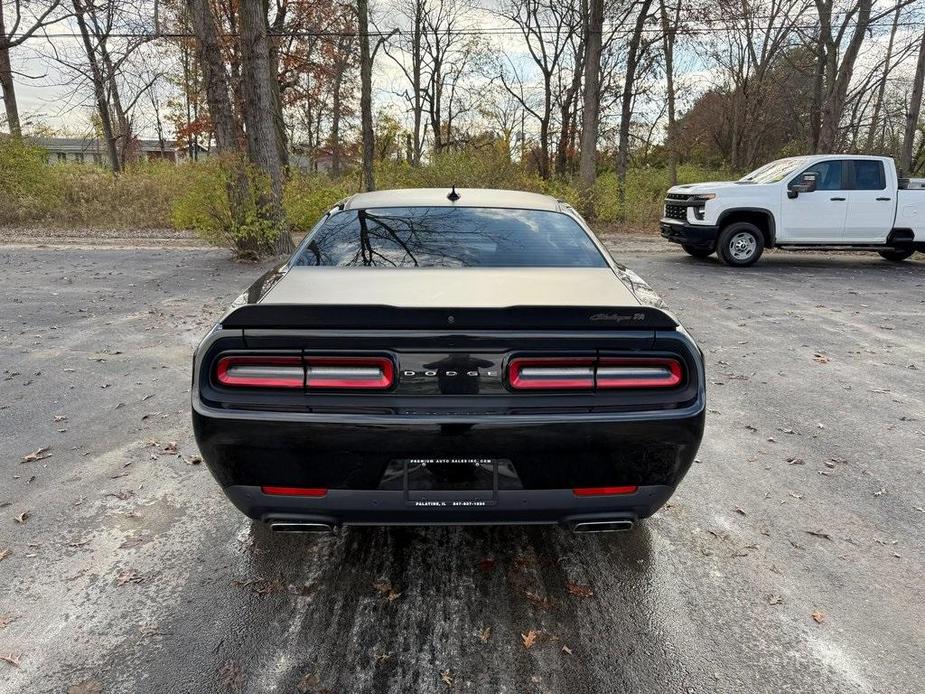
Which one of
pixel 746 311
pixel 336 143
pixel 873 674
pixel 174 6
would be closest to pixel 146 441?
pixel 873 674

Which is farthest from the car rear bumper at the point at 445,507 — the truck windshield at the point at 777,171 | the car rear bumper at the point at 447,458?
the truck windshield at the point at 777,171

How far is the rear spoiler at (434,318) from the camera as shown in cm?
216

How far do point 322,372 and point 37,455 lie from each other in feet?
9.31

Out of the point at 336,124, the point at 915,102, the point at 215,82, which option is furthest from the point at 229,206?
the point at 336,124

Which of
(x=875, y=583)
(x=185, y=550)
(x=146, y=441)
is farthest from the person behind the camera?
(x=146, y=441)

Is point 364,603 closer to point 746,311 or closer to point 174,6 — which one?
point 746,311

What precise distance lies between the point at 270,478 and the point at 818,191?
39.6 feet

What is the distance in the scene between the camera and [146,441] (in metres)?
4.02

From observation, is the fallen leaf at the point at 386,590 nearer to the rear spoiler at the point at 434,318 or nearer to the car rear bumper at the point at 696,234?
the rear spoiler at the point at 434,318

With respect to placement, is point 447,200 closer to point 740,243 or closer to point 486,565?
point 486,565

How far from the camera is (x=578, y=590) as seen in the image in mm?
2543

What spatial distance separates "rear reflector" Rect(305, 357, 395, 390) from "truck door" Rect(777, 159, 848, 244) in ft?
36.9

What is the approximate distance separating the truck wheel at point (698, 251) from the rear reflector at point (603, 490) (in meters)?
10.6

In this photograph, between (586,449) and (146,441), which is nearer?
(586,449)
